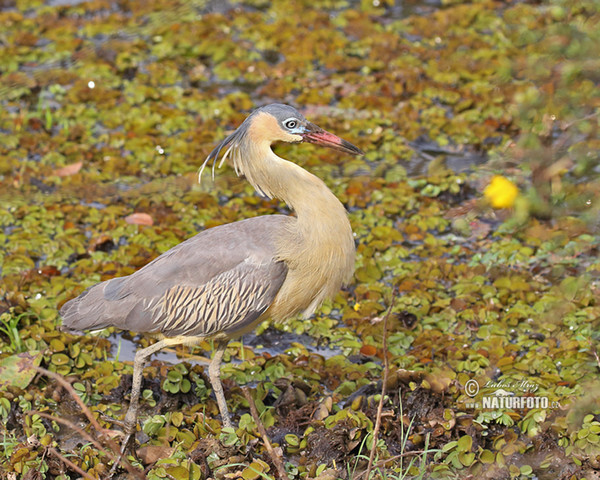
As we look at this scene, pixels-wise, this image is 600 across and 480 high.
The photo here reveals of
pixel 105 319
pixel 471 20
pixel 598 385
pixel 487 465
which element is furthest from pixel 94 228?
Answer: pixel 471 20

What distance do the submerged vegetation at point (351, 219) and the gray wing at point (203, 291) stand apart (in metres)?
0.48

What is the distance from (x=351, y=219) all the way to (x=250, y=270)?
237 cm

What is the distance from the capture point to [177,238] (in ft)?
21.1

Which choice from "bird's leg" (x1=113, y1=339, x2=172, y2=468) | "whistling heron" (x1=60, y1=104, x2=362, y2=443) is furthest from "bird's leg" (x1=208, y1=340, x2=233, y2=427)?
"bird's leg" (x1=113, y1=339, x2=172, y2=468)

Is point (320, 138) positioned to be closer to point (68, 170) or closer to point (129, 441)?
point (129, 441)

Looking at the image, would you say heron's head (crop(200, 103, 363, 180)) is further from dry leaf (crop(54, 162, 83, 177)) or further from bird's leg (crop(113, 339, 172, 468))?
dry leaf (crop(54, 162, 83, 177))

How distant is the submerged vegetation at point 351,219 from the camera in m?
4.33

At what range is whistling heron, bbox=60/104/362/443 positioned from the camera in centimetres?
460

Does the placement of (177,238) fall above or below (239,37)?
below

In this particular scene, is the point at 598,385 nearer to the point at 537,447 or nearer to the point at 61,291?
the point at 537,447

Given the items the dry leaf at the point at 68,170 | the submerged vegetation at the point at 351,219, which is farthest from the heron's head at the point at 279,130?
the dry leaf at the point at 68,170

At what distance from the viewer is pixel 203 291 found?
4.69m


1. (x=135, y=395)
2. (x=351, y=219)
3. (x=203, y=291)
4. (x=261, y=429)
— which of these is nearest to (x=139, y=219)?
(x=351, y=219)

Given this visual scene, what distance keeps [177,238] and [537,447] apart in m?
3.17
